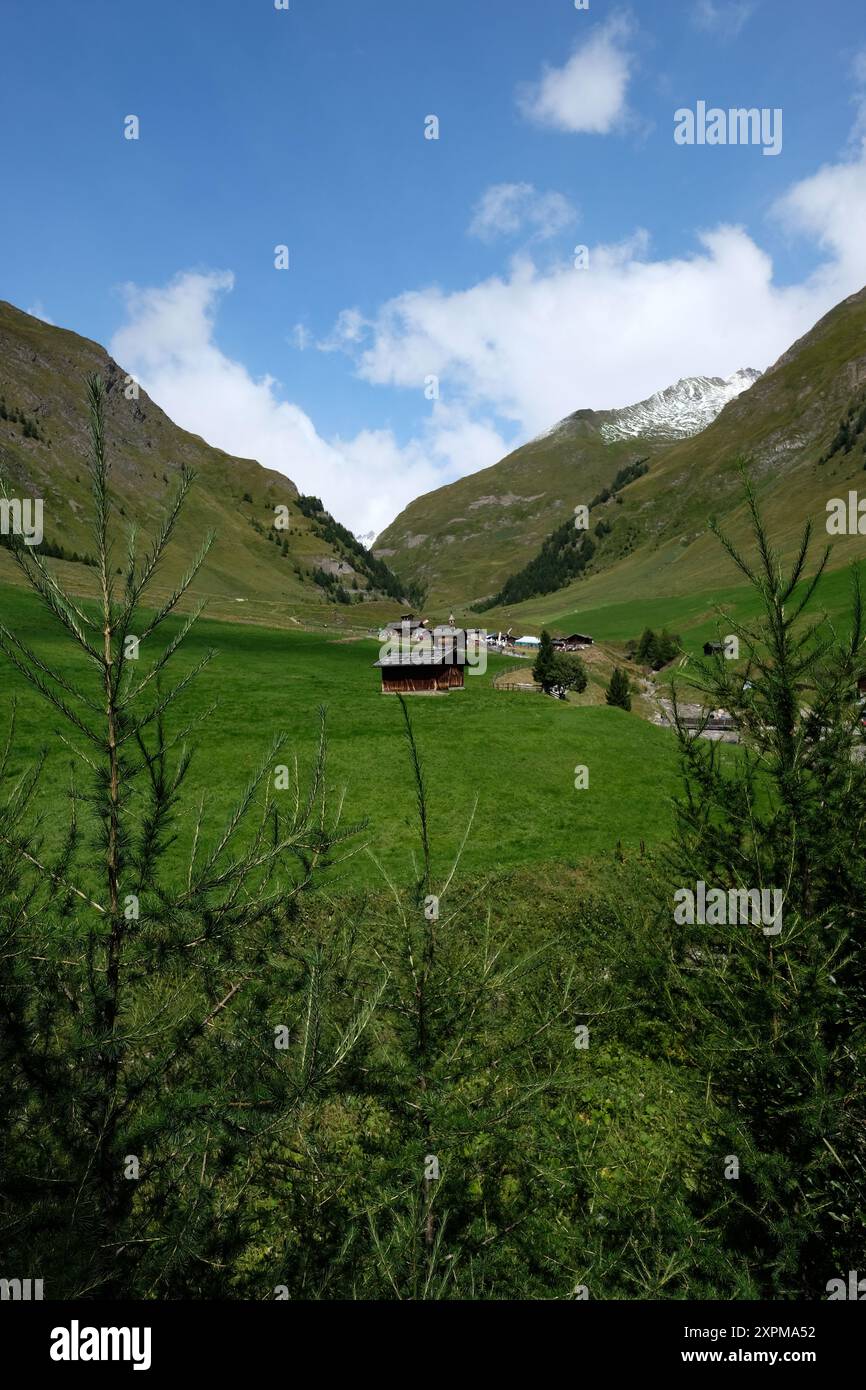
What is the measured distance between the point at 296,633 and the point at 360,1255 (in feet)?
290

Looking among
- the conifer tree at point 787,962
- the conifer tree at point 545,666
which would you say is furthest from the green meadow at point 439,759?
the conifer tree at point 545,666

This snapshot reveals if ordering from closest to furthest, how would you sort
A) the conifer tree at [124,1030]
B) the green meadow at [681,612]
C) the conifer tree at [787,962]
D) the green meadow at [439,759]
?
the conifer tree at [124,1030] → the conifer tree at [787,962] → the green meadow at [439,759] → the green meadow at [681,612]

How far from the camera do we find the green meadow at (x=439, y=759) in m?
27.0

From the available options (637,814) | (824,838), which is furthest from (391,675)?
(824,838)

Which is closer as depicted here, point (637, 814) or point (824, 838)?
point (824, 838)

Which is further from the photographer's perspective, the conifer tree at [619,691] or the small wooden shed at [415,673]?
the conifer tree at [619,691]

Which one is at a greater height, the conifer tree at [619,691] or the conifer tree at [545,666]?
the conifer tree at [545,666]

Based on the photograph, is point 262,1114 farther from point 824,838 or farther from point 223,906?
point 824,838

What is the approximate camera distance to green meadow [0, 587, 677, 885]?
88.5ft

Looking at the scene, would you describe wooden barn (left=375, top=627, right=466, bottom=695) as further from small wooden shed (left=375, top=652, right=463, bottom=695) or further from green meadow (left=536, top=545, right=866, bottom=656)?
green meadow (left=536, top=545, right=866, bottom=656)

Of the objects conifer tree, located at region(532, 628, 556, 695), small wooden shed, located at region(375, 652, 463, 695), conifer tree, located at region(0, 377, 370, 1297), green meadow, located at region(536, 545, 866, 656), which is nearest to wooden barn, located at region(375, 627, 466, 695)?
small wooden shed, located at region(375, 652, 463, 695)

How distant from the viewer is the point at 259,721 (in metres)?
39.8

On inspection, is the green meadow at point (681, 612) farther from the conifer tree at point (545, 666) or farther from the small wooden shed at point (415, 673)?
the small wooden shed at point (415, 673)

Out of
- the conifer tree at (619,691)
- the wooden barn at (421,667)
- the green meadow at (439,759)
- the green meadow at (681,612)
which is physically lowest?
the green meadow at (439,759)
